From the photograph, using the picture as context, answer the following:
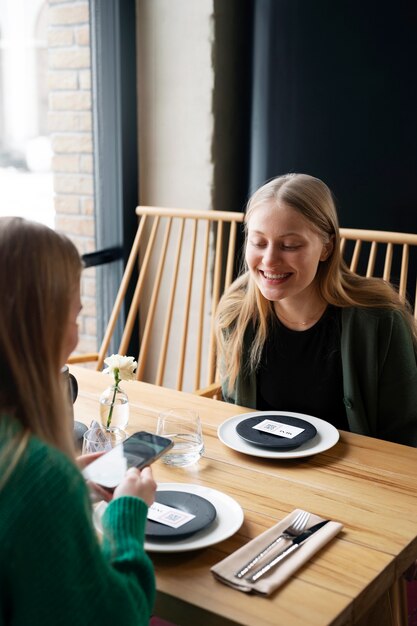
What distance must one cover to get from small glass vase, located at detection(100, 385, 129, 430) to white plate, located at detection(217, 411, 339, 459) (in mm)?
198

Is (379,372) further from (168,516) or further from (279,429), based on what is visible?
(168,516)

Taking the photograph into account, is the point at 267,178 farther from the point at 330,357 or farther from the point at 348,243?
the point at 330,357

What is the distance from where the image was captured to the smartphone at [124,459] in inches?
46.2

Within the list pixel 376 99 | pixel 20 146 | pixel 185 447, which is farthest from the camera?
pixel 20 146

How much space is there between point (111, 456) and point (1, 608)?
37cm

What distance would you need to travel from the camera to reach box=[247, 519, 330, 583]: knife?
1086mm

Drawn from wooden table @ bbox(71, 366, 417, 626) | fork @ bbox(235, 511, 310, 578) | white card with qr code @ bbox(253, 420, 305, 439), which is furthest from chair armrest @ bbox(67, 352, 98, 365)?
fork @ bbox(235, 511, 310, 578)

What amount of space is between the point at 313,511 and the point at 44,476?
0.57 m

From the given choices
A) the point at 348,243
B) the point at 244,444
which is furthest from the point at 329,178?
the point at 244,444

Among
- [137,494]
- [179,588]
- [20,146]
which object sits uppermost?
[20,146]

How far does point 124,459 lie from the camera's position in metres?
1.22

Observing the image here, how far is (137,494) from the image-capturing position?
3.60 ft

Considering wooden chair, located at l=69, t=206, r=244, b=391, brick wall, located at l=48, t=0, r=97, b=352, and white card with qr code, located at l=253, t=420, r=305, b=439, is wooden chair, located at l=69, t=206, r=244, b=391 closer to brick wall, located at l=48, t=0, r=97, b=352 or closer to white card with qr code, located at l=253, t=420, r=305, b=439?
brick wall, located at l=48, t=0, r=97, b=352

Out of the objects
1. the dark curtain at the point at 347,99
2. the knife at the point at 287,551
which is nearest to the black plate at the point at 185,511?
the knife at the point at 287,551
